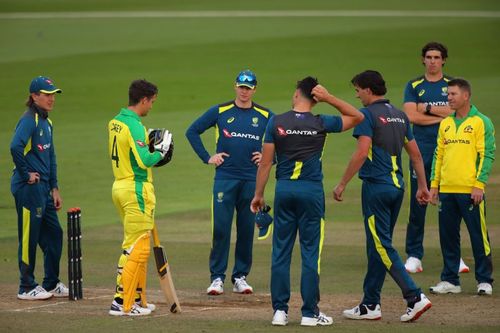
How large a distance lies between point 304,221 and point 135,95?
206 cm

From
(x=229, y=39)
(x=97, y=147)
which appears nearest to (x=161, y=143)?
(x=97, y=147)

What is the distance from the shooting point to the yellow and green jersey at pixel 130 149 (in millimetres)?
11055

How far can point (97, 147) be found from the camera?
2409cm

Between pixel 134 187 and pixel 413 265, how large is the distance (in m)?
4.09

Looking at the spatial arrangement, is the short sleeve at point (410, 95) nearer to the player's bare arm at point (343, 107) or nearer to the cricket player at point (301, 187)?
the player's bare arm at point (343, 107)

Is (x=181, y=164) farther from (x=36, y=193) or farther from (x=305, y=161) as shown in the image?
(x=305, y=161)

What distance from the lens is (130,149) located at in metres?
11.1

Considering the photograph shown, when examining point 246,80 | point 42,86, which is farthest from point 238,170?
point 42,86

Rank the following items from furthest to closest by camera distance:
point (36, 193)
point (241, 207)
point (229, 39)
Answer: point (229, 39)
point (241, 207)
point (36, 193)

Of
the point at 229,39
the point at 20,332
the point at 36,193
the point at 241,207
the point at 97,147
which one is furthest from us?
the point at 229,39

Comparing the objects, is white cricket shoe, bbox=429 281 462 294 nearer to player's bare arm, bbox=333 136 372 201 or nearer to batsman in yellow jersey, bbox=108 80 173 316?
player's bare arm, bbox=333 136 372 201

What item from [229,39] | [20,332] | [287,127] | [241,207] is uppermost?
[229,39]

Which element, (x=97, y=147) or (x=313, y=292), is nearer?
(x=313, y=292)

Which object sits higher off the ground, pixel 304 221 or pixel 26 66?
pixel 26 66
